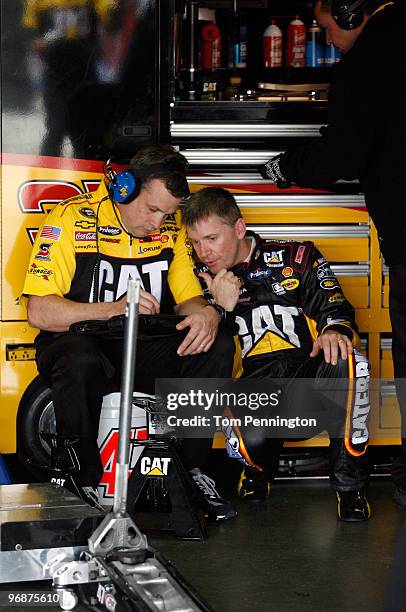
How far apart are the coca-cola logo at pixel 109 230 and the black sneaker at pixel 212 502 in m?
0.85

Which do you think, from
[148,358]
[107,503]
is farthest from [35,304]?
[107,503]

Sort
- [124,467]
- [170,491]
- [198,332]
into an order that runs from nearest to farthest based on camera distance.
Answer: [124,467]
[170,491]
[198,332]

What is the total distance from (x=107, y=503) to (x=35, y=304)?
693mm

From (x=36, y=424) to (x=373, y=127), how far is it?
157 cm

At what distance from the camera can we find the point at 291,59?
5.32 metres

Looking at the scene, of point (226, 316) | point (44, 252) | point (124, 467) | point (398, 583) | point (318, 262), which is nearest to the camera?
point (398, 583)

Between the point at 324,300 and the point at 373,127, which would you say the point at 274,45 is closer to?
the point at 373,127

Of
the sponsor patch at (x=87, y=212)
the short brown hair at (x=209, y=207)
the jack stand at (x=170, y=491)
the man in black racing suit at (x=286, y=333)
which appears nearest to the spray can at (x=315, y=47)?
the man in black racing suit at (x=286, y=333)

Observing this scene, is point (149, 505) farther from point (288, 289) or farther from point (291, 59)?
point (291, 59)

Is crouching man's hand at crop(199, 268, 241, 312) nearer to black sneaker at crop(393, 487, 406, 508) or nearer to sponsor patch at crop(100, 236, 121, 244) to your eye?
sponsor patch at crop(100, 236, 121, 244)

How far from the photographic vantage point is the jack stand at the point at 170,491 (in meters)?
3.36

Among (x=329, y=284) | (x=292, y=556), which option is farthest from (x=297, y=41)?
(x=292, y=556)

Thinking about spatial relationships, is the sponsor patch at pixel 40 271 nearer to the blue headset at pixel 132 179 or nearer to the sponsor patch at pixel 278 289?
the blue headset at pixel 132 179

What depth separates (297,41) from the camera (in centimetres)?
529
